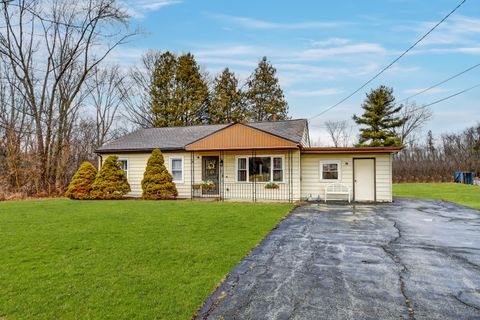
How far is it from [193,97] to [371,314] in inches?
1068

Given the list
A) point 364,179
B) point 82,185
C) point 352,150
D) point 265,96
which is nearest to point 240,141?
point 352,150

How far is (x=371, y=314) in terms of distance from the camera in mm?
2957

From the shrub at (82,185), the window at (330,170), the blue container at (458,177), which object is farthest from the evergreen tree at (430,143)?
the shrub at (82,185)

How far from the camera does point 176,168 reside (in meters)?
14.9

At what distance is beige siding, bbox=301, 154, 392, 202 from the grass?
5.37m

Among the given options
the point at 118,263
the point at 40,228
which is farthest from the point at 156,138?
the point at 118,263

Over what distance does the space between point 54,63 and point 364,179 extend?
21028 millimetres

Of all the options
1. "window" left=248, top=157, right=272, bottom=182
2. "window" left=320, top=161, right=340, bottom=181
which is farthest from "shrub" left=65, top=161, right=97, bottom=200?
"window" left=320, top=161, right=340, bottom=181

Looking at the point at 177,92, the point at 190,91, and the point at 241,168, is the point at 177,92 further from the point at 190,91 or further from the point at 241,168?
the point at 241,168

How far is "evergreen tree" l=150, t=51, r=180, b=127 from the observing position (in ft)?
89.1

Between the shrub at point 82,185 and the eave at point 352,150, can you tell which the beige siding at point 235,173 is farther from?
the shrub at point 82,185

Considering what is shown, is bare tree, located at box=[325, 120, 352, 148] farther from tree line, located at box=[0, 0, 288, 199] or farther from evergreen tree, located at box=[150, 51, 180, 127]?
evergreen tree, located at box=[150, 51, 180, 127]

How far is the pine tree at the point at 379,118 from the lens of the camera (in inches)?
1098

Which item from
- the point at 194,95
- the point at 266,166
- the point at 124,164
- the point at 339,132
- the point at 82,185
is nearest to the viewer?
the point at 266,166
